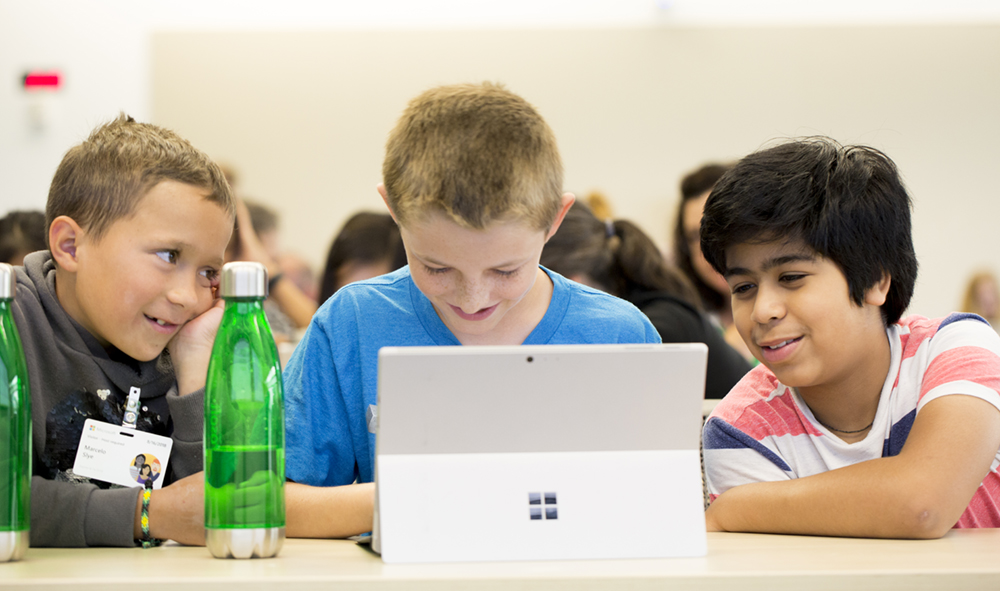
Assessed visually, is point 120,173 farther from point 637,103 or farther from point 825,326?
point 637,103

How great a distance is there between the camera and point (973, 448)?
3.31ft

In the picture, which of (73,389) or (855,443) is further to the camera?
(855,443)

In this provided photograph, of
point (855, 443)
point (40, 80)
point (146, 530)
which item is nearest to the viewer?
point (146, 530)

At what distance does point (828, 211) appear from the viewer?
124cm

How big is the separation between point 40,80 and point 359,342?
426cm

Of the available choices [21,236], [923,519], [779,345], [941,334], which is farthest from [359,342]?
[21,236]

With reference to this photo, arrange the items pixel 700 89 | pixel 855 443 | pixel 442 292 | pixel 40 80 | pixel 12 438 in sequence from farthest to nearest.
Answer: pixel 700 89 < pixel 40 80 < pixel 855 443 < pixel 442 292 < pixel 12 438

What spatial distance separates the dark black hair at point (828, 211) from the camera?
1.24m

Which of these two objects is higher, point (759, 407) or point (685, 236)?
point (685, 236)

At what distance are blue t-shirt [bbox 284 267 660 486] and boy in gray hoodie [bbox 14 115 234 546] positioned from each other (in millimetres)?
139

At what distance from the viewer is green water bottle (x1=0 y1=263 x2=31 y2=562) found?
752 millimetres

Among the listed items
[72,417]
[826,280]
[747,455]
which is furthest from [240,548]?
[826,280]

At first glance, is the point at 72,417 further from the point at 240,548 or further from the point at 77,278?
the point at 240,548

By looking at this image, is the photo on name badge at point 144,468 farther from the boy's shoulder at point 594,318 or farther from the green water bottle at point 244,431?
the boy's shoulder at point 594,318
